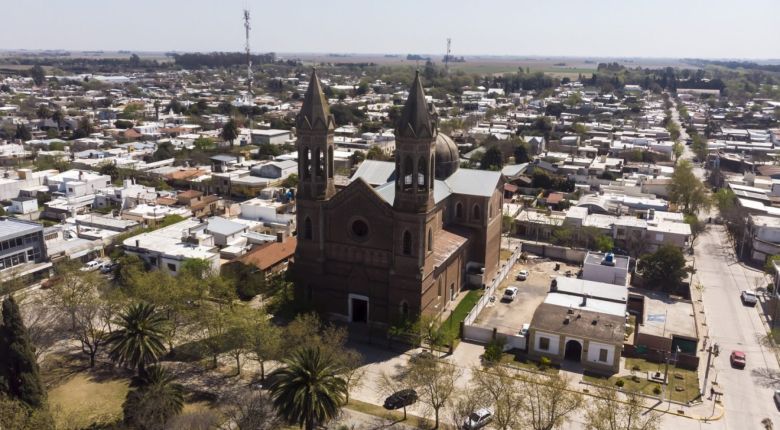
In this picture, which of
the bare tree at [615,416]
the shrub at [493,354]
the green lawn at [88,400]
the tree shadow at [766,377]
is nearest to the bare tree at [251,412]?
the green lawn at [88,400]

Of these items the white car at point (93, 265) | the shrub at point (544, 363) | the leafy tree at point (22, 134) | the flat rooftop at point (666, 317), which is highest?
the leafy tree at point (22, 134)

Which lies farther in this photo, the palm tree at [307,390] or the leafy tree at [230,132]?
the leafy tree at [230,132]

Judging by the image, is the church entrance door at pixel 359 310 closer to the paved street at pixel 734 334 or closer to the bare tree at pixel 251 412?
the bare tree at pixel 251 412

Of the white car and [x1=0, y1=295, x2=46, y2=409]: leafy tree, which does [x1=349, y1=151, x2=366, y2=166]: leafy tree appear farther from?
[x1=0, y1=295, x2=46, y2=409]: leafy tree

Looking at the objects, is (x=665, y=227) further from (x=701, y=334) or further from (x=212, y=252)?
(x=212, y=252)

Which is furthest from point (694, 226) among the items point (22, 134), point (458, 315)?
point (22, 134)

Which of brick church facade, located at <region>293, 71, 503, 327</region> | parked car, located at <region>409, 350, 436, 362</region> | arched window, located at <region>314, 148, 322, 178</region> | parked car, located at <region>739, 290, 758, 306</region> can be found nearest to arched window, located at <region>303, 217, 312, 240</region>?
brick church facade, located at <region>293, 71, 503, 327</region>

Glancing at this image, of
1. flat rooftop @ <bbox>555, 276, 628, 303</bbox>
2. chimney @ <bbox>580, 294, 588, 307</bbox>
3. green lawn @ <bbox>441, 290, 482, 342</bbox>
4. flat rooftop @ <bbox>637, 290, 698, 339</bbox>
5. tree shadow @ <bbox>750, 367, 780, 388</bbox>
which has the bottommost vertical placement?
tree shadow @ <bbox>750, 367, 780, 388</bbox>
